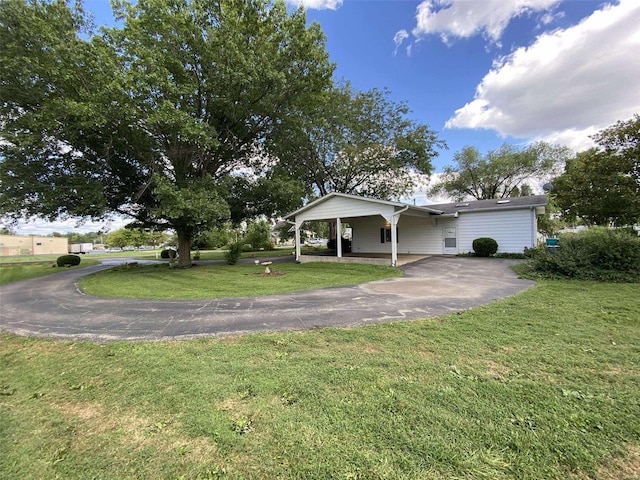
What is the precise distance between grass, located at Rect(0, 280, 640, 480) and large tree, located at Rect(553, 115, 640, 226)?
11441mm

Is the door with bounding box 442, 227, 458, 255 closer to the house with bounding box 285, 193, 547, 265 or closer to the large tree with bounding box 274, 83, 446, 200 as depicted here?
the house with bounding box 285, 193, 547, 265

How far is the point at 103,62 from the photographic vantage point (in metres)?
10.1

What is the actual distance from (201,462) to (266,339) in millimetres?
2250

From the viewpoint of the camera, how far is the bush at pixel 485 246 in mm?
14695

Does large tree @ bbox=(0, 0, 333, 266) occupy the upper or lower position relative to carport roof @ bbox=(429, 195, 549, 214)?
upper

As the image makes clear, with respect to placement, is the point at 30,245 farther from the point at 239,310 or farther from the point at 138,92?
the point at 239,310

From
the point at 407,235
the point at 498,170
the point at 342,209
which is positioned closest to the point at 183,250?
the point at 342,209

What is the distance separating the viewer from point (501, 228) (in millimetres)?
15180

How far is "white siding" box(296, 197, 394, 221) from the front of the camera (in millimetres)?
13305

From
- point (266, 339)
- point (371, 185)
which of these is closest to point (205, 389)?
point (266, 339)

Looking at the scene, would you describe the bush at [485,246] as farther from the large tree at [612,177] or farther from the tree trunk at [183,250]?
the tree trunk at [183,250]

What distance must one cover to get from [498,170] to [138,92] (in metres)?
32.1

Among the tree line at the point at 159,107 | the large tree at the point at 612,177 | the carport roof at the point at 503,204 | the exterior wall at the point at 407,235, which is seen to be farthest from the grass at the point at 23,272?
the large tree at the point at 612,177

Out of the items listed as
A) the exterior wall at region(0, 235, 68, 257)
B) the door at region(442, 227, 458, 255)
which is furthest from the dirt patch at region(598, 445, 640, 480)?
the exterior wall at region(0, 235, 68, 257)
